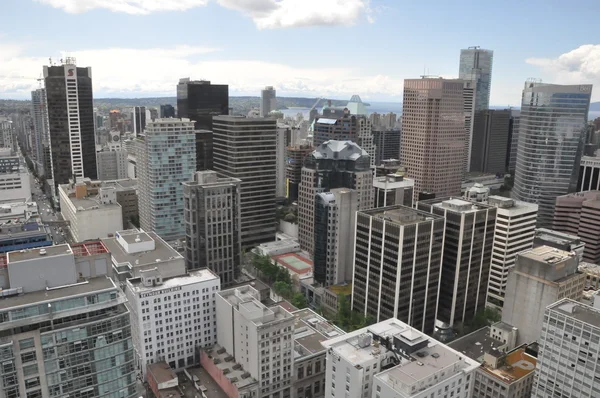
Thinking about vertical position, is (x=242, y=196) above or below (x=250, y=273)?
above

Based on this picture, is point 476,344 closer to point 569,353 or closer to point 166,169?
point 569,353

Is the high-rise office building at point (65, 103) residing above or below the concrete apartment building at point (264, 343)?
above

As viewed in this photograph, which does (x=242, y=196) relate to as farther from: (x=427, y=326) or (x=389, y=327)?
(x=389, y=327)

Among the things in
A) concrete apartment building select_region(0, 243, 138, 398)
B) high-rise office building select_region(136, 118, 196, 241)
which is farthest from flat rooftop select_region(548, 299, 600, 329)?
high-rise office building select_region(136, 118, 196, 241)

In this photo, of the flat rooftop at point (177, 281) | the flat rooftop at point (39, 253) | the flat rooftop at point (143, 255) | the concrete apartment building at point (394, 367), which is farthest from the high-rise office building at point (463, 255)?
the flat rooftop at point (39, 253)

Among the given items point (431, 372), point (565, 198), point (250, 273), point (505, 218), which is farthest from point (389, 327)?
point (565, 198)

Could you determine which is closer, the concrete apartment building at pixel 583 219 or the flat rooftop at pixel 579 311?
the flat rooftop at pixel 579 311

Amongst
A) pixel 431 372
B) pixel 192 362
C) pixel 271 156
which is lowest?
pixel 192 362

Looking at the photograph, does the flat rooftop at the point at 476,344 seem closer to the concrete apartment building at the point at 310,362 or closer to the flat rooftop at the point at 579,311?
the flat rooftop at the point at 579,311
